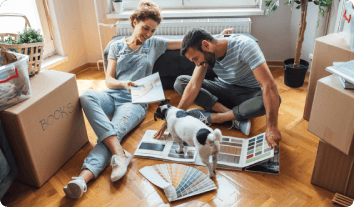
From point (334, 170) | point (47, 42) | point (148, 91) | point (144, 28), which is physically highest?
point (144, 28)

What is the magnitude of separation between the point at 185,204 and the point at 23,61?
105 cm

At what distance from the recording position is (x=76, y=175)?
160 centimetres

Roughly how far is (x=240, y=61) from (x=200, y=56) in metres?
0.27

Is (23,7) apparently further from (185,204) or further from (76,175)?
(185,204)

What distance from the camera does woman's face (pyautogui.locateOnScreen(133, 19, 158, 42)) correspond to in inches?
73.4

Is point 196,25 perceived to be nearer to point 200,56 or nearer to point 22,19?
point 200,56

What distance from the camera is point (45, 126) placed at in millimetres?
1490

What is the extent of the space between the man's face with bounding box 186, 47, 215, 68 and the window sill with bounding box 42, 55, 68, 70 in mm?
1661

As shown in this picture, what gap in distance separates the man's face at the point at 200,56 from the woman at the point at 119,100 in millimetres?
500

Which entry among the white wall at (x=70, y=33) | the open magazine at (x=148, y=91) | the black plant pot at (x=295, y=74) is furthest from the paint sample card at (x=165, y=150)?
the white wall at (x=70, y=33)

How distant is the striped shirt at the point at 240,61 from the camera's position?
5.02 ft

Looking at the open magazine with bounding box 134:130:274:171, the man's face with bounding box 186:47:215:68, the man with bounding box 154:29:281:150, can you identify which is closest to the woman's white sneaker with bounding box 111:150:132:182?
the open magazine with bounding box 134:130:274:171

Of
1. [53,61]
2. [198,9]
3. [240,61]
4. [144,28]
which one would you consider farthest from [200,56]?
[53,61]

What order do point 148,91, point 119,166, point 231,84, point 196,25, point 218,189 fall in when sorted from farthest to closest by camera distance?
point 196,25
point 231,84
point 148,91
point 119,166
point 218,189
